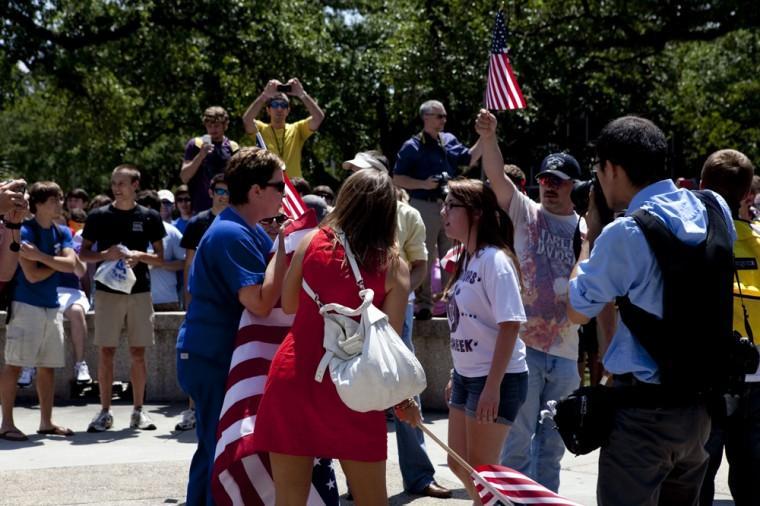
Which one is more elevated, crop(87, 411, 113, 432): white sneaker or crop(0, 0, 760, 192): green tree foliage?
crop(0, 0, 760, 192): green tree foliage

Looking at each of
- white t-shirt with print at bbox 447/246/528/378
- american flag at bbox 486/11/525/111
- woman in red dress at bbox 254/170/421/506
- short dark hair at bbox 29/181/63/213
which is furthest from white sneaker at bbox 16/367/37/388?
woman in red dress at bbox 254/170/421/506

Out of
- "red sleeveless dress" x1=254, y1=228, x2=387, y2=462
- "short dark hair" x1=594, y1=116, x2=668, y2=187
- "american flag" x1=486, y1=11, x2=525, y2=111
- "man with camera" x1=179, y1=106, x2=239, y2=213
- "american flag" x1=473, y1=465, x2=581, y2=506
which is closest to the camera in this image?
"short dark hair" x1=594, y1=116, x2=668, y2=187

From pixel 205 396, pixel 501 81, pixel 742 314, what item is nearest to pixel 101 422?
pixel 205 396

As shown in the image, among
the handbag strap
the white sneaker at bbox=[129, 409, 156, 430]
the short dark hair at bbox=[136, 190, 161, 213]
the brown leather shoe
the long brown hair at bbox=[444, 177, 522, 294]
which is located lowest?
the brown leather shoe

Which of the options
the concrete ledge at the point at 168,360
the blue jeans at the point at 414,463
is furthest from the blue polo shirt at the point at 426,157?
the blue jeans at the point at 414,463

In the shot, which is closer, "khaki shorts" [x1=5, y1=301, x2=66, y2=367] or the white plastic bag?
"khaki shorts" [x1=5, y1=301, x2=66, y2=367]

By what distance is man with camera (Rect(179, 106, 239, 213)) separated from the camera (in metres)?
9.88

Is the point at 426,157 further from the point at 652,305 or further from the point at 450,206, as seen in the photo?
the point at 652,305

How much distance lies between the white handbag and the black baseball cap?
2029mm

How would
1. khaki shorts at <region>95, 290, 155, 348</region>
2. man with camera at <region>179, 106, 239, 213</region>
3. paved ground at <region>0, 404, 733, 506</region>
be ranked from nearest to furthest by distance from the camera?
paved ground at <region>0, 404, 733, 506</region>
khaki shorts at <region>95, 290, 155, 348</region>
man with camera at <region>179, 106, 239, 213</region>

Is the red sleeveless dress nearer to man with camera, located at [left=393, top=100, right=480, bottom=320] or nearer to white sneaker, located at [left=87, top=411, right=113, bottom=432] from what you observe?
white sneaker, located at [left=87, top=411, right=113, bottom=432]

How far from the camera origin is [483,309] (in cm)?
537

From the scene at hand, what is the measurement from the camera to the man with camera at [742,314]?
5.38 meters

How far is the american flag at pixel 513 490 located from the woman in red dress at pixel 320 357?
46 cm
